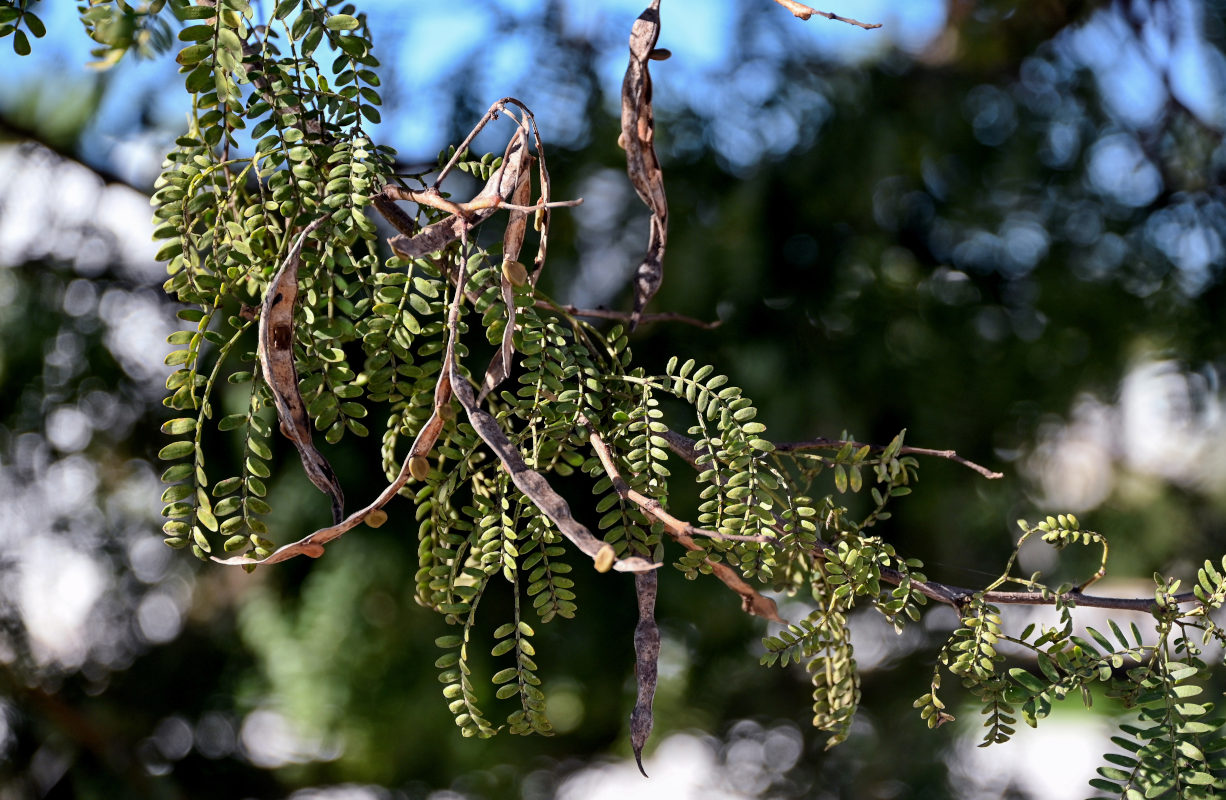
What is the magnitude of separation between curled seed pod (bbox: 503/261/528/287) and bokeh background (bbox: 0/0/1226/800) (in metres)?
0.63

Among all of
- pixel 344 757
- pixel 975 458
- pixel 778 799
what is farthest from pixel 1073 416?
pixel 344 757

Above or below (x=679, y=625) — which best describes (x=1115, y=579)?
above

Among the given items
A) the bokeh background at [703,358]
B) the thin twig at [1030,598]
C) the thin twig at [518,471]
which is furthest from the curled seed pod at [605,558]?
the bokeh background at [703,358]

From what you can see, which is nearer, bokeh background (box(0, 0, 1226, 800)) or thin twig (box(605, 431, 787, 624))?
thin twig (box(605, 431, 787, 624))

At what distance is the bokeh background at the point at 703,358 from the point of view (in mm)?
854

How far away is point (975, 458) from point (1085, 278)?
23 cm

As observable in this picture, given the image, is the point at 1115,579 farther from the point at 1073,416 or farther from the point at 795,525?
the point at 795,525

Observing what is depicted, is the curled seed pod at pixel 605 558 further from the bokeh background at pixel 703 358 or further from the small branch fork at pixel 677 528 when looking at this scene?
the bokeh background at pixel 703 358

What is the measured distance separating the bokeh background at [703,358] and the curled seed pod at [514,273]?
2.06 feet

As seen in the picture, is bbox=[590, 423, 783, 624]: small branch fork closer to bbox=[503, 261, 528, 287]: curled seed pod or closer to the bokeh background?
bbox=[503, 261, 528, 287]: curled seed pod

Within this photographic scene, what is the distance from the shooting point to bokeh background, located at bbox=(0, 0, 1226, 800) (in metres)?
0.85

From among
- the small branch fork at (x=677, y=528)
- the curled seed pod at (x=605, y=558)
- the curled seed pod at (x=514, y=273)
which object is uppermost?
the curled seed pod at (x=514, y=273)

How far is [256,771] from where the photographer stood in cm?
98

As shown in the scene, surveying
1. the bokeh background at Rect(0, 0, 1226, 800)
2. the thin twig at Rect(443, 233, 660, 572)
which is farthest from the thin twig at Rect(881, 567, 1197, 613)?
the bokeh background at Rect(0, 0, 1226, 800)
